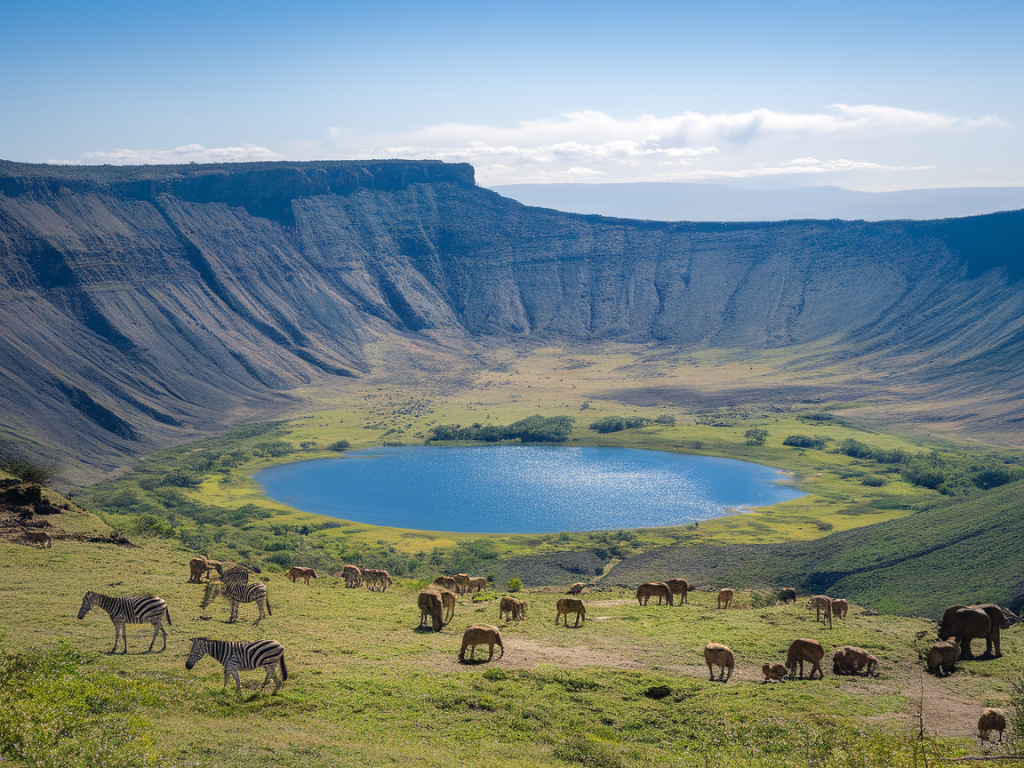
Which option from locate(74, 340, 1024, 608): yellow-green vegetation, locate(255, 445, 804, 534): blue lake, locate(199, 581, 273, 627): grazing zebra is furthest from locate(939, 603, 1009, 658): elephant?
locate(255, 445, 804, 534): blue lake

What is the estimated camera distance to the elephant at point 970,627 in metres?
23.6

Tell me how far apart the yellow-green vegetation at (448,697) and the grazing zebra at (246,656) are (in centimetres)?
42

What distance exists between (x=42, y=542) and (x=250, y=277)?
132 meters

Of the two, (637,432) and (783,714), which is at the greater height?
(637,432)

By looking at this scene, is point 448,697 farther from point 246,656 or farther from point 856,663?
point 856,663

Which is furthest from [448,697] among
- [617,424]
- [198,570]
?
[617,424]

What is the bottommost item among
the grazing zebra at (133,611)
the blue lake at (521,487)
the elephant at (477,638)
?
the grazing zebra at (133,611)

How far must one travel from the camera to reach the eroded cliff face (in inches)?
4373

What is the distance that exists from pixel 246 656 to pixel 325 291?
156829 millimetres

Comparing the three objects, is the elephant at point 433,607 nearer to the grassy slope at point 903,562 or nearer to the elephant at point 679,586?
the elephant at point 679,586

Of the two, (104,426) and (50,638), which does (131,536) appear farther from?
(104,426)

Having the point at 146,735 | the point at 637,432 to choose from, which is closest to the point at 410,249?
the point at 637,432

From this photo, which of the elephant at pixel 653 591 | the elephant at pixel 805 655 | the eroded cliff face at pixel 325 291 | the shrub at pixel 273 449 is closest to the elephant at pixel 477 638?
the elephant at pixel 805 655

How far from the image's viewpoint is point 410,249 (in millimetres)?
194875
